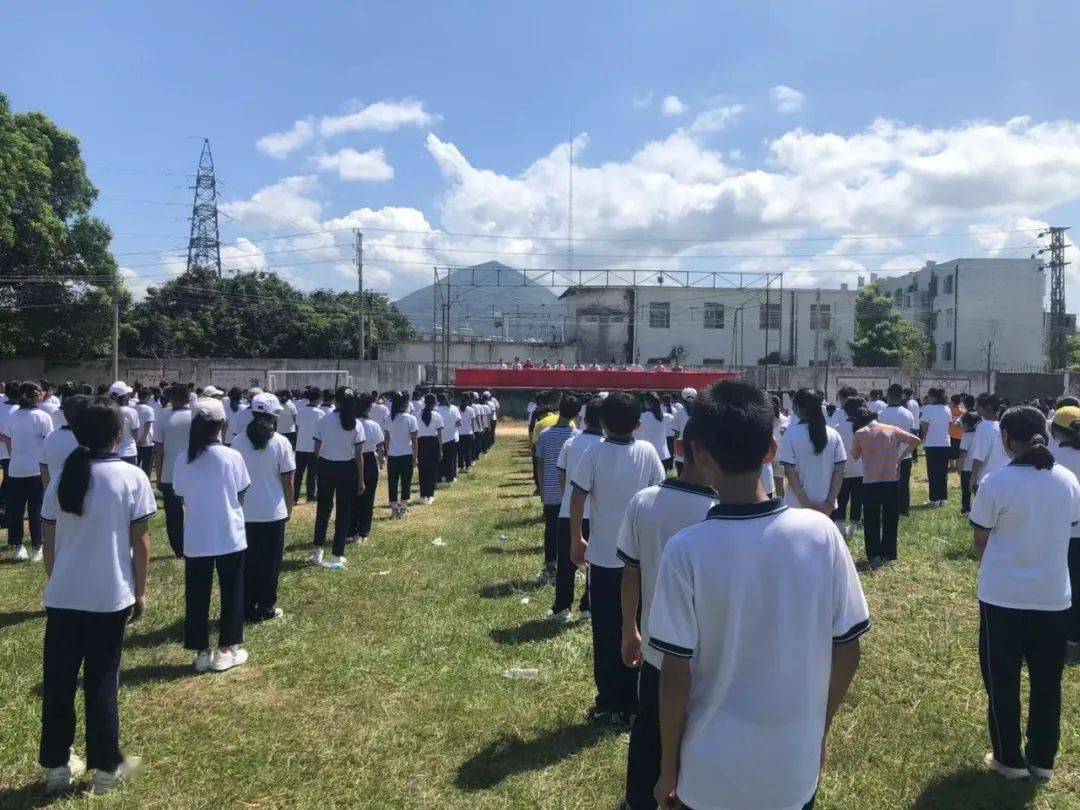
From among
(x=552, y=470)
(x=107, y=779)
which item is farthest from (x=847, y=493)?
(x=107, y=779)

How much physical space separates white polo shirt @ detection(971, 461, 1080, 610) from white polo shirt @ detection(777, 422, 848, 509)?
2.66 meters

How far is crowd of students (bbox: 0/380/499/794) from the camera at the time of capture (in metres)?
3.66

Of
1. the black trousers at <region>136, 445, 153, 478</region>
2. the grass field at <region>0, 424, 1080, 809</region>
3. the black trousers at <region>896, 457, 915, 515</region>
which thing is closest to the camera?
the grass field at <region>0, 424, 1080, 809</region>

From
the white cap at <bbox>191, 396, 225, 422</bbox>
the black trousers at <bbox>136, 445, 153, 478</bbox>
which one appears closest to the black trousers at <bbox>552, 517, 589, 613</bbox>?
the white cap at <bbox>191, 396, 225, 422</bbox>

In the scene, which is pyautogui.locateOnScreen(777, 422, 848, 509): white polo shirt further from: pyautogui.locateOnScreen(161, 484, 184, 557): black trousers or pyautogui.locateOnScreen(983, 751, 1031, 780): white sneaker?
pyautogui.locateOnScreen(161, 484, 184, 557): black trousers

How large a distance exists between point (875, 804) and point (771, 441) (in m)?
2.59

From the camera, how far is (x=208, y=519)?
5.02m

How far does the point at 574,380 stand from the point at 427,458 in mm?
Result: 18677

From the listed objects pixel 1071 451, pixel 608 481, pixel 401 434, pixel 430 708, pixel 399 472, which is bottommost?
pixel 430 708

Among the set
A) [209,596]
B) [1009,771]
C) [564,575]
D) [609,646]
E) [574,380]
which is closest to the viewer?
[1009,771]

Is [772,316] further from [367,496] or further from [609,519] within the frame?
[609,519]

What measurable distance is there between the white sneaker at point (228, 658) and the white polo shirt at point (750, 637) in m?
4.20

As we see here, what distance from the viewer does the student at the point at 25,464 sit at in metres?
8.12

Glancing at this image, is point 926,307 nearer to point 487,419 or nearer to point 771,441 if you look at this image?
point 487,419
